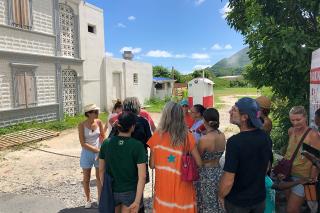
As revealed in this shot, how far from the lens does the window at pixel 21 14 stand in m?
13.2

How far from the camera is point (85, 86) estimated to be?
18609 millimetres

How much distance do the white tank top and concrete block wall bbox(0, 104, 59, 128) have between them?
358 inches

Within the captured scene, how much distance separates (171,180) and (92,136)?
220 cm

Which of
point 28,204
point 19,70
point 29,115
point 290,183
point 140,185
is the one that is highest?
point 19,70

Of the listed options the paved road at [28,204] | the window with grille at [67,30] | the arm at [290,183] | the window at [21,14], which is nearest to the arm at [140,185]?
the arm at [290,183]

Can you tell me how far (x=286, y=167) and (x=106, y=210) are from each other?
203 cm

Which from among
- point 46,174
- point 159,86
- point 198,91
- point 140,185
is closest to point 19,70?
point 46,174

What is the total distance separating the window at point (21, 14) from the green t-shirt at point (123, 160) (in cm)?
1186

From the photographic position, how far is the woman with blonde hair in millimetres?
3561

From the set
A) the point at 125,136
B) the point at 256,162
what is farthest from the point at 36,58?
the point at 256,162

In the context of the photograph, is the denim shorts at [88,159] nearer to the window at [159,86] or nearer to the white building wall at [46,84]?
the white building wall at [46,84]

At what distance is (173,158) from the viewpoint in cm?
321

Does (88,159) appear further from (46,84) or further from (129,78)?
(129,78)

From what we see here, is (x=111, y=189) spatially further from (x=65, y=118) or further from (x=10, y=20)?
(x=65, y=118)
